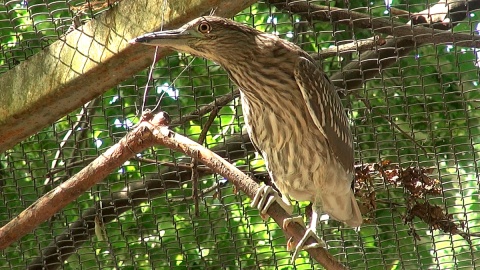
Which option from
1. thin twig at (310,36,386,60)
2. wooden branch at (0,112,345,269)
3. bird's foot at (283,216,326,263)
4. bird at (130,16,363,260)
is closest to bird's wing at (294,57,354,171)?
bird at (130,16,363,260)

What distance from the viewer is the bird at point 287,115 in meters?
2.83

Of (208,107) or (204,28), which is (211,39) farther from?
(208,107)

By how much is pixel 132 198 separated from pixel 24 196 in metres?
0.55

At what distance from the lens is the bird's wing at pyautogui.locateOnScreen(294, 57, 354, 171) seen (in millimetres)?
2984

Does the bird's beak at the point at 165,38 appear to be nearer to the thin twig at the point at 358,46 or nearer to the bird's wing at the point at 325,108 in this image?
the bird's wing at the point at 325,108

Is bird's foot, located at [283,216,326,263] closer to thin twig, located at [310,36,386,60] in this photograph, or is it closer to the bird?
the bird

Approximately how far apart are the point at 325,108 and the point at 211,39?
62 centimetres

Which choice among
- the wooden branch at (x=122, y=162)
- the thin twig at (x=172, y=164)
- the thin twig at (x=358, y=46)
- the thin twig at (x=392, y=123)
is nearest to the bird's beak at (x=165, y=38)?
the wooden branch at (x=122, y=162)

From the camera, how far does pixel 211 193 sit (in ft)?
12.6

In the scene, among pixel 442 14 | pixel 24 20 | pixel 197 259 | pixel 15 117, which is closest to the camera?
pixel 15 117

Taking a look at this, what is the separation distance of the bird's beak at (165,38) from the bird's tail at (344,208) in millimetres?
1041

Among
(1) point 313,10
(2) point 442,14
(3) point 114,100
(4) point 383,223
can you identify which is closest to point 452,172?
(4) point 383,223

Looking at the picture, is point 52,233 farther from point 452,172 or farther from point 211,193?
point 452,172

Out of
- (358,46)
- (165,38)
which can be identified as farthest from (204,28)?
(358,46)
